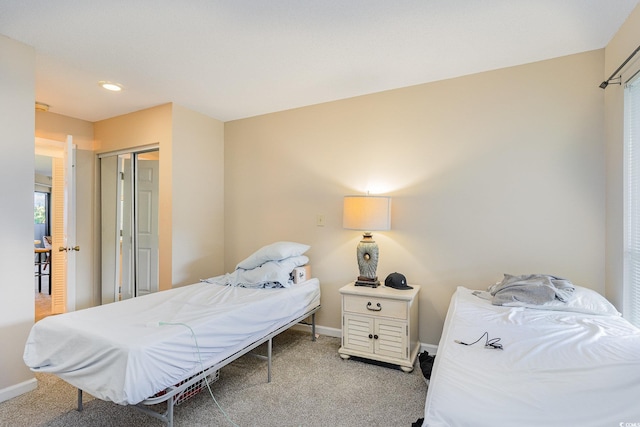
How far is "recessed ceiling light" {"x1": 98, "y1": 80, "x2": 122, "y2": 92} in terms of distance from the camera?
2814 mm

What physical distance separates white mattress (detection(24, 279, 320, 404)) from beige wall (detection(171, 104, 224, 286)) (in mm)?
996

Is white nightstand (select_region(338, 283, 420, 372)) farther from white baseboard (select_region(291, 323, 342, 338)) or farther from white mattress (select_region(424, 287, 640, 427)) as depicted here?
white mattress (select_region(424, 287, 640, 427))

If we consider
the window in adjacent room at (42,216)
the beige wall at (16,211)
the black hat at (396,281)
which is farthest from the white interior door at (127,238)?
the window in adjacent room at (42,216)

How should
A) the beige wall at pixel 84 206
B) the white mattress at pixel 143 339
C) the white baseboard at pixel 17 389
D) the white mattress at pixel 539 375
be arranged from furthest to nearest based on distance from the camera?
the beige wall at pixel 84 206 < the white baseboard at pixel 17 389 < the white mattress at pixel 143 339 < the white mattress at pixel 539 375

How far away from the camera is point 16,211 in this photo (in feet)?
7.18

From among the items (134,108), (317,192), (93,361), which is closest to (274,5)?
(317,192)

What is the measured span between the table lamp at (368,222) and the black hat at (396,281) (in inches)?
4.4

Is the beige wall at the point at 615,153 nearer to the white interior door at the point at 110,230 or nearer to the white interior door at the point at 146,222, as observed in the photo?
the white interior door at the point at 146,222

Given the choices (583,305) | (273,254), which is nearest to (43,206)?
(273,254)

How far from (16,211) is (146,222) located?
167 centimetres

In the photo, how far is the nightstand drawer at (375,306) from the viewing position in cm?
249

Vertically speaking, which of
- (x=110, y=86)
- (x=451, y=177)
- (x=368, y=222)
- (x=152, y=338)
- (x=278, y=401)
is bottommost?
(x=278, y=401)

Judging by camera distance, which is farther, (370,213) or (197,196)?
(197,196)

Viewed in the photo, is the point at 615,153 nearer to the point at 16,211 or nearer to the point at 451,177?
the point at 451,177
